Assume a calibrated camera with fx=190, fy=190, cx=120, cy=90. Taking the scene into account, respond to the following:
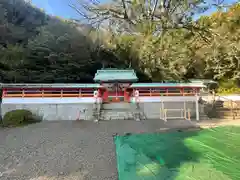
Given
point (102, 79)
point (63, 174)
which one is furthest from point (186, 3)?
point (63, 174)

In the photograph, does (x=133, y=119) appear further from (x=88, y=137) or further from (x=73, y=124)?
(x=88, y=137)

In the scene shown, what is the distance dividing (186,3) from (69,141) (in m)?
12.1

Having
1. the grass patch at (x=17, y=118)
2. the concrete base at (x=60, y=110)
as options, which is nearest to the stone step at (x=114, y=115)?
the concrete base at (x=60, y=110)

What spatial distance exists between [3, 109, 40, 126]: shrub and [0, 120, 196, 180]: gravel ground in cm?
67

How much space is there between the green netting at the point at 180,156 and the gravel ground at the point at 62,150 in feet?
1.45

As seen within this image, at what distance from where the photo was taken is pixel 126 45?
1582 centimetres

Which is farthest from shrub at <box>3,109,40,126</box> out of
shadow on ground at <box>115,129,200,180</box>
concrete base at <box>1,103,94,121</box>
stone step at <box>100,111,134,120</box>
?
shadow on ground at <box>115,129,200,180</box>

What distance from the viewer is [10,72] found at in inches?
483

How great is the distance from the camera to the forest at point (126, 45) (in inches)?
526

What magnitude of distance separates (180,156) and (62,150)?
3.31m

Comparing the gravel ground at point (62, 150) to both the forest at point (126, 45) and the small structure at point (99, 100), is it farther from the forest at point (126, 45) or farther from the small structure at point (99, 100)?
the forest at point (126, 45)

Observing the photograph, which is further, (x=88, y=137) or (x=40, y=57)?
(x=40, y=57)

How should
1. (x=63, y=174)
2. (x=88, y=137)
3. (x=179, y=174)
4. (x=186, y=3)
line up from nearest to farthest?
(x=179, y=174) < (x=63, y=174) < (x=88, y=137) < (x=186, y=3)

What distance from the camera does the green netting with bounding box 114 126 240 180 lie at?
369 centimetres
